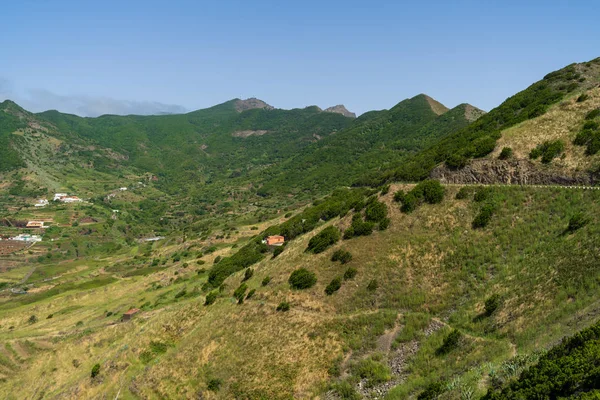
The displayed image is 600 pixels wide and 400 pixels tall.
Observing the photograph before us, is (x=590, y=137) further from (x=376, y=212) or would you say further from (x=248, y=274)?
(x=248, y=274)

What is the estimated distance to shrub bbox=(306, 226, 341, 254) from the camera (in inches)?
1742

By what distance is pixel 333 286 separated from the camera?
123 ft

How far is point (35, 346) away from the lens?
198 feet

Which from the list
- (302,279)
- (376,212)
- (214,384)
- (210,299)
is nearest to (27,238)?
(210,299)

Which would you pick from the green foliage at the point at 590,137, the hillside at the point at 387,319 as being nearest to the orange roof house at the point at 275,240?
the hillside at the point at 387,319

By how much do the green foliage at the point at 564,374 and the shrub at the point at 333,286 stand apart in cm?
2036

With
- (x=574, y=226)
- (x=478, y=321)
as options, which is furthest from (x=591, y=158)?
(x=478, y=321)

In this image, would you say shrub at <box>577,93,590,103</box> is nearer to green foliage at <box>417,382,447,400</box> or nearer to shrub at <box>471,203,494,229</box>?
shrub at <box>471,203,494,229</box>

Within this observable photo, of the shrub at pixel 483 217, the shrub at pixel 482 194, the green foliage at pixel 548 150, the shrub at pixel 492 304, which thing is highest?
the green foliage at pixel 548 150

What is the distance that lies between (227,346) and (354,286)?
1393 cm

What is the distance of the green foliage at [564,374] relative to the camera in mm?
14172

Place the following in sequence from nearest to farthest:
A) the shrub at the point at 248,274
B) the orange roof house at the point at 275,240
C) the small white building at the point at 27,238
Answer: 1. the shrub at the point at 248,274
2. the orange roof house at the point at 275,240
3. the small white building at the point at 27,238

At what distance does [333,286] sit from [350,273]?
219 cm

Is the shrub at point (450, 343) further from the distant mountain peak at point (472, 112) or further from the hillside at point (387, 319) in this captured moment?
the distant mountain peak at point (472, 112)
